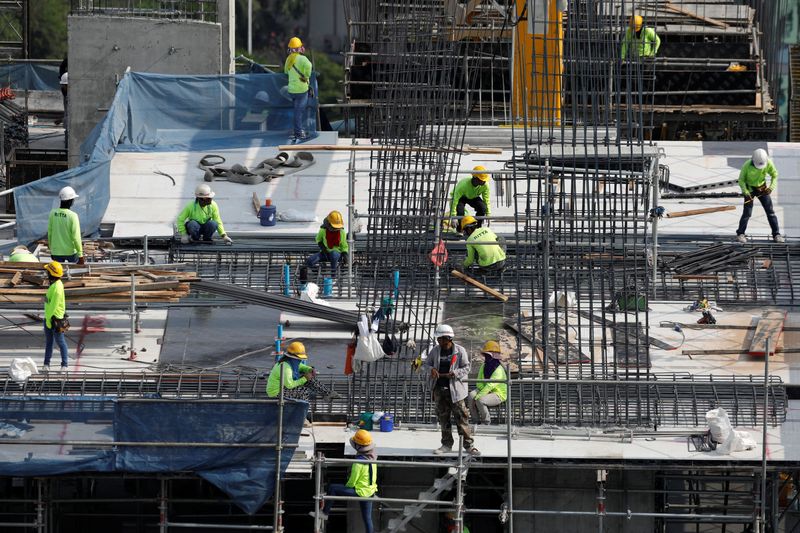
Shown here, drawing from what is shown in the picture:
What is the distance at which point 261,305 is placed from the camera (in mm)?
35156

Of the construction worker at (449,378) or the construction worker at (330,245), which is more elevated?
the construction worker at (330,245)

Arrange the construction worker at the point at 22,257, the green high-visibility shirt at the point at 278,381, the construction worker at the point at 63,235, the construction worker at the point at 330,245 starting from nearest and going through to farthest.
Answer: the green high-visibility shirt at the point at 278,381 < the construction worker at the point at 63,235 < the construction worker at the point at 22,257 < the construction worker at the point at 330,245

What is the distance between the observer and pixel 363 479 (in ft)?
96.8

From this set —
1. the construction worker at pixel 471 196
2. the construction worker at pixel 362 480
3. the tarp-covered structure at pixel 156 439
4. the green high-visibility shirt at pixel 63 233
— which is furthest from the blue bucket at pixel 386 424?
the construction worker at pixel 471 196

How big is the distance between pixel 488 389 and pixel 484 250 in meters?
6.14

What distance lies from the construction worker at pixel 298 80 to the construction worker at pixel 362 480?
56.7ft

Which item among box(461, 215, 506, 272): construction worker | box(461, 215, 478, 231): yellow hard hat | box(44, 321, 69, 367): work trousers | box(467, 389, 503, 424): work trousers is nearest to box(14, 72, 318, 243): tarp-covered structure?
box(461, 215, 478, 231): yellow hard hat

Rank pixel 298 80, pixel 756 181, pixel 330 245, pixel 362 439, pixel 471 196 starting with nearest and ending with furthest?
pixel 362 439, pixel 330 245, pixel 756 181, pixel 471 196, pixel 298 80

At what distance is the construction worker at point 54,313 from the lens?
3222 centimetres

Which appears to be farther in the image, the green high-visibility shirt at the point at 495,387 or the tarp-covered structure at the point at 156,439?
the green high-visibility shirt at the point at 495,387

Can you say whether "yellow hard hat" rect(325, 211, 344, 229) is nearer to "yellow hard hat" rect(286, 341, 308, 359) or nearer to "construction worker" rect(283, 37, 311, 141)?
"yellow hard hat" rect(286, 341, 308, 359)

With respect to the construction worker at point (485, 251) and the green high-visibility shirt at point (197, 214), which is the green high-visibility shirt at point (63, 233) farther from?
the construction worker at point (485, 251)

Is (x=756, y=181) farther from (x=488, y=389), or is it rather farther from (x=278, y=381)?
(x=278, y=381)

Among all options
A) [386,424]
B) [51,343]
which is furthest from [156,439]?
[51,343]
